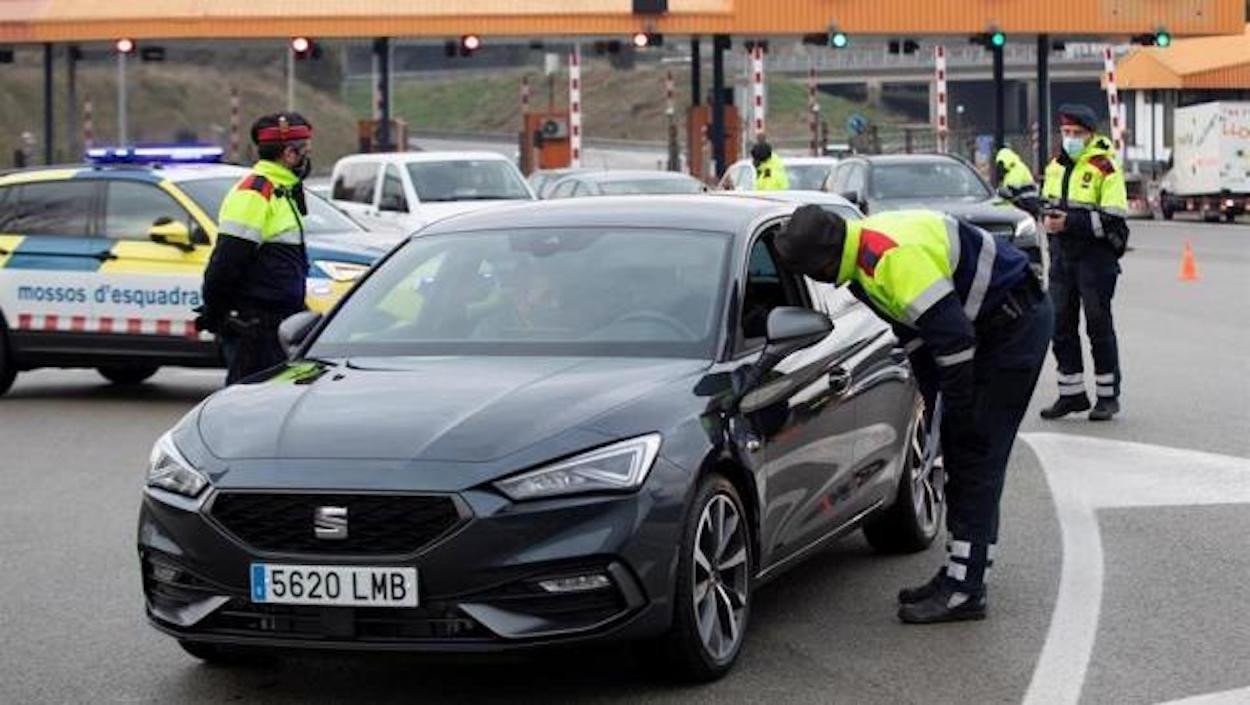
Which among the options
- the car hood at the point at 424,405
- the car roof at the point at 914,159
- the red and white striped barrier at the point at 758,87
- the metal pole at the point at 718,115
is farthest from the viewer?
the metal pole at the point at 718,115

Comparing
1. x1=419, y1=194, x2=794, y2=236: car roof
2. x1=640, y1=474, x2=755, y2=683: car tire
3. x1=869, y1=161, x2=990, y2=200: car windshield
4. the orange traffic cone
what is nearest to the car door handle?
x1=419, y1=194, x2=794, y2=236: car roof

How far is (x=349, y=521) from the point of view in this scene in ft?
21.4

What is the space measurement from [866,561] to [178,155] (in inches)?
321

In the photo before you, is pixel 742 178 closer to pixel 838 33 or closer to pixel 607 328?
pixel 838 33

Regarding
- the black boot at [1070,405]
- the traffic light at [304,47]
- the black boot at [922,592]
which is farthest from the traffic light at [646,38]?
the black boot at [922,592]

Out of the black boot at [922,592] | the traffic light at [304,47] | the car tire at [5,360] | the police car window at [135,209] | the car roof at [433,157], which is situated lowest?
the black boot at [922,592]

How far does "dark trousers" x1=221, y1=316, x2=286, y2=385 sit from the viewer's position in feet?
35.6

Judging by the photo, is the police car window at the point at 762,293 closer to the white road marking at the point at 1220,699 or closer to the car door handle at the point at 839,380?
the car door handle at the point at 839,380

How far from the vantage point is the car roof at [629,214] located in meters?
8.26

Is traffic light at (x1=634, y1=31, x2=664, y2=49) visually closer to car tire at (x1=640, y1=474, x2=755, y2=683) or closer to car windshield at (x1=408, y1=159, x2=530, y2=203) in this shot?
car windshield at (x1=408, y1=159, x2=530, y2=203)

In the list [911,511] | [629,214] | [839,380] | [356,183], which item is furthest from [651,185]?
[839,380]

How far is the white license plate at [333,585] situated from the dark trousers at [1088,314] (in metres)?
8.00

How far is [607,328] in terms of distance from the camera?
776 cm

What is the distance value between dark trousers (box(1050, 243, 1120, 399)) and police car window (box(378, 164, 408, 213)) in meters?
11.7
